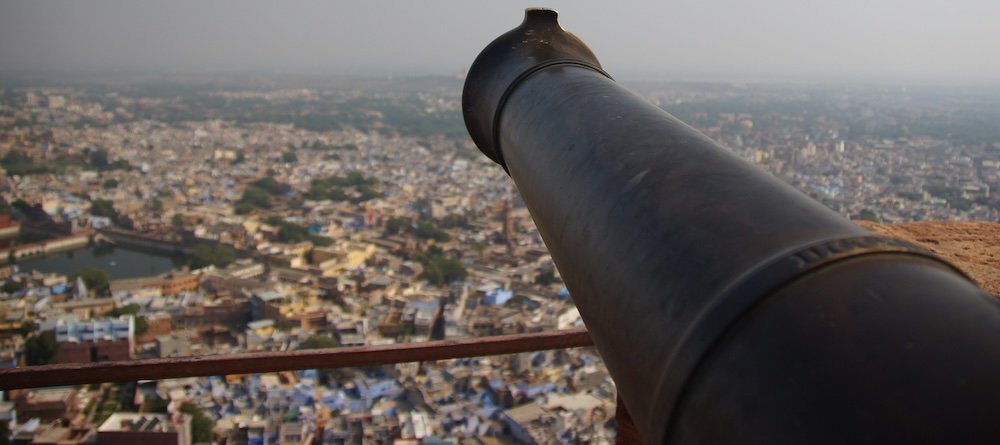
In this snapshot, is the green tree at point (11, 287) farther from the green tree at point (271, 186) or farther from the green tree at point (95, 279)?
the green tree at point (271, 186)

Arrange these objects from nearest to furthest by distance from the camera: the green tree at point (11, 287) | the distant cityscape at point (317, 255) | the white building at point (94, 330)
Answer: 1. the distant cityscape at point (317, 255)
2. the white building at point (94, 330)
3. the green tree at point (11, 287)

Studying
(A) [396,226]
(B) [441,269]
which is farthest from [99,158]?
(B) [441,269]

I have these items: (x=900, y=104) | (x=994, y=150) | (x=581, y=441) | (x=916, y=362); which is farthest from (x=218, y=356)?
(x=900, y=104)

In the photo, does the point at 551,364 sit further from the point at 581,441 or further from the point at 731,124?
the point at 731,124

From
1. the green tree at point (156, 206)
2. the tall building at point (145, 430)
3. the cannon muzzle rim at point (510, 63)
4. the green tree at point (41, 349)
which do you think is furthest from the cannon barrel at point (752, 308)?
the green tree at point (156, 206)

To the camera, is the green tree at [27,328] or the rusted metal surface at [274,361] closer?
the rusted metal surface at [274,361]

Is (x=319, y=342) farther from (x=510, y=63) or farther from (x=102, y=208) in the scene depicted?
(x=102, y=208)
